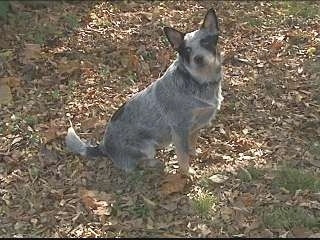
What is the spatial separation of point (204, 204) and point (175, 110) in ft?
3.12

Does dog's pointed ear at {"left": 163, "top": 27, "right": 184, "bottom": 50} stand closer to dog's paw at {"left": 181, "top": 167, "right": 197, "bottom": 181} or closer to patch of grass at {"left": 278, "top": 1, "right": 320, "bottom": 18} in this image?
dog's paw at {"left": 181, "top": 167, "right": 197, "bottom": 181}

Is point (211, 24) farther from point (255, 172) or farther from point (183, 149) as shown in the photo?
point (255, 172)

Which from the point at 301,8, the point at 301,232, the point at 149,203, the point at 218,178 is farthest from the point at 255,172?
the point at 301,8

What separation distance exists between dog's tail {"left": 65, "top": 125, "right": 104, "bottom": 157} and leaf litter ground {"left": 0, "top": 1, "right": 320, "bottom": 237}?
0.32 ft

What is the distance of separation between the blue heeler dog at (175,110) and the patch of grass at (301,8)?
373 centimetres

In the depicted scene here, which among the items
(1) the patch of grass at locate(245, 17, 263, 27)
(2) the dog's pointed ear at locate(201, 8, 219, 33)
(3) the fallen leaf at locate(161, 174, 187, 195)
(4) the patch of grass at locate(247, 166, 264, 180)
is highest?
(2) the dog's pointed ear at locate(201, 8, 219, 33)

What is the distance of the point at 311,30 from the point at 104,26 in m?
3.03

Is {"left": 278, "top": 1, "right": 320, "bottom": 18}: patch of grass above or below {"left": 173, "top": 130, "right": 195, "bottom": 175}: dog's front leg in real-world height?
above

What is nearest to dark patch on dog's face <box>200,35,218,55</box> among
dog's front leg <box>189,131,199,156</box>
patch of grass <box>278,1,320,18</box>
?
dog's front leg <box>189,131,199,156</box>

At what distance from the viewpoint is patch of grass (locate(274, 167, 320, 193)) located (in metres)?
5.33

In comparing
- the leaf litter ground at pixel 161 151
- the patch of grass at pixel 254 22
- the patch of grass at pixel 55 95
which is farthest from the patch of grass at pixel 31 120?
the patch of grass at pixel 254 22

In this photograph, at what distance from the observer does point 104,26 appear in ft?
28.1

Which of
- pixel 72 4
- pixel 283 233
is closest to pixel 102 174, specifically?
pixel 283 233

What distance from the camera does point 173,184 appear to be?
216 inches
